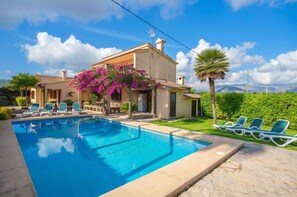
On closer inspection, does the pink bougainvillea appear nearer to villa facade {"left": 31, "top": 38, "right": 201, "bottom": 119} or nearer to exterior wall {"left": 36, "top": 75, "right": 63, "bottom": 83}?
villa facade {"left": 31, "top": 38, "right": 201, "bottom": 119}

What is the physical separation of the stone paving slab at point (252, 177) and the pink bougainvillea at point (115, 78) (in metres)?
11.3

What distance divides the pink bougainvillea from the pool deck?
9776mm

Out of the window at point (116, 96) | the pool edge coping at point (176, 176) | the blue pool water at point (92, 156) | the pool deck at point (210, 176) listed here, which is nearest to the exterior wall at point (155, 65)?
the window at point (116, 96)

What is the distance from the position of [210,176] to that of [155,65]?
1991 cm

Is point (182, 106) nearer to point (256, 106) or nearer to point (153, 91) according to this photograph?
point (153, 91)

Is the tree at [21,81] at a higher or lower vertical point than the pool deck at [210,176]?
higher

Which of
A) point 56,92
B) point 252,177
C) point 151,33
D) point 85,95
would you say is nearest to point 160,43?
point 151,33

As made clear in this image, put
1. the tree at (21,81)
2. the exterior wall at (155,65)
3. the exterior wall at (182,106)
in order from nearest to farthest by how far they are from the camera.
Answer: the exterior wall at (182,106) → the tree at (21,81) → the exterior wall at (155,65)

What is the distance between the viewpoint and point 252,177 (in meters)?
5.32

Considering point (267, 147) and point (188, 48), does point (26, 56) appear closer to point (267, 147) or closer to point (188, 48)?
point (188, 48)

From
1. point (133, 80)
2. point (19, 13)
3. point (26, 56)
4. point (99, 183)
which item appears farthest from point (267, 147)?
point (26, 56)

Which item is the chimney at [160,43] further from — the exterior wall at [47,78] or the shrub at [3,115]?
the shrub at [3,115]

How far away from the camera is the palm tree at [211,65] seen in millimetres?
13820

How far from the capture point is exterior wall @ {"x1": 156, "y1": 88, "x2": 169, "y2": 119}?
17913 mm
